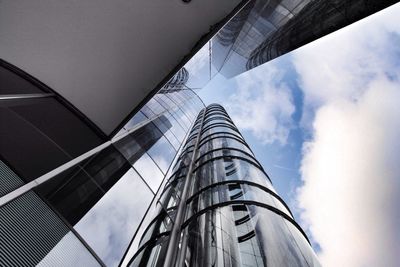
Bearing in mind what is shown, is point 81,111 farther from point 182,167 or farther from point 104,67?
point 182,167

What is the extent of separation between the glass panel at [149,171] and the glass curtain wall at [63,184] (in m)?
0.03

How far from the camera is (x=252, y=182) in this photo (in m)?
5.09

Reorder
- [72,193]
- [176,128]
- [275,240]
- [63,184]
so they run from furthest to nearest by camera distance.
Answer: [176,128] < [72,193] < [63,184] < [275,240]

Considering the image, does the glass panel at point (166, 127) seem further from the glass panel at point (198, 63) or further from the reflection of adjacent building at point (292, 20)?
the reflection of adjacent building at point (292, 20)

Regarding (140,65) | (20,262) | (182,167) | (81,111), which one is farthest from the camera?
(182,167)

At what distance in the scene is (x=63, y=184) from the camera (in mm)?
4141

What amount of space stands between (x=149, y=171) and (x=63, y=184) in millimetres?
3220

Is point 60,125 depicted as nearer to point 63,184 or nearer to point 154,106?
point 63,184

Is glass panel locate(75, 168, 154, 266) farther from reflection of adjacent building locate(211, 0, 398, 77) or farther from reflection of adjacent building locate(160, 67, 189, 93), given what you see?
reflection of adjacent building locate(211, 0, 398, 77)

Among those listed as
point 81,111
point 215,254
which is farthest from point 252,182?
point 81,111

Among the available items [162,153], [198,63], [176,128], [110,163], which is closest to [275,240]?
[110,163]

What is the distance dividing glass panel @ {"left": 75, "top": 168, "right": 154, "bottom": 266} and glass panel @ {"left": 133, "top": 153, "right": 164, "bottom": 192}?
25.4 inches

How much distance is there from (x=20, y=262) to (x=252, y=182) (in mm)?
3702

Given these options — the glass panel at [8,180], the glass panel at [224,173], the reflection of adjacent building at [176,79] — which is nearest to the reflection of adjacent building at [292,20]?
the reflection of adjacent building at [176,79]
